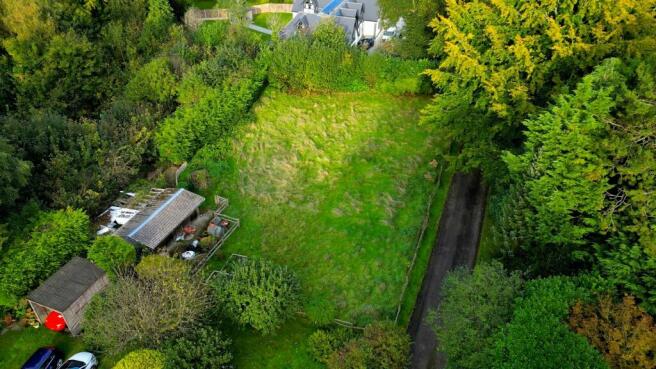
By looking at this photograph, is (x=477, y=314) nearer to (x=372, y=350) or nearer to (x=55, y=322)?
(x=372, y=350)

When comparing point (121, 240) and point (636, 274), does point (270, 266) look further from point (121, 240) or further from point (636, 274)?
point (636, 274)

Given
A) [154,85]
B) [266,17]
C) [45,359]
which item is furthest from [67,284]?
[266,17]

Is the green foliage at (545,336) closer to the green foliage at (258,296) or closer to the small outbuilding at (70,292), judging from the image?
the green foliage at (258,296)

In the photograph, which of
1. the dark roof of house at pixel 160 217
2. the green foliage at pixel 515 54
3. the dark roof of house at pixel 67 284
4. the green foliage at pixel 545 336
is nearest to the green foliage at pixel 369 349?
the green foliage at pixel 545 336

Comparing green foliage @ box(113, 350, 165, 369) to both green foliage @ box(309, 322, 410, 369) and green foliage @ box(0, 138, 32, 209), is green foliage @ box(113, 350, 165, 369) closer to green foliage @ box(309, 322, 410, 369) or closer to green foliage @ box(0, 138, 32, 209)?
green foliage @ box(309, 322, 410, 369)

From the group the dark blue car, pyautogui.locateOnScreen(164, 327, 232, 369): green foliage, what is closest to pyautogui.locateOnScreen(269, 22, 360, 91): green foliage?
pyautogui.locateOnScreen(164, 327, 232, 369): green foliage

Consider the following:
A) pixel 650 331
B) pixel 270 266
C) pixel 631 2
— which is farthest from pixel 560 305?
pixel 631 2

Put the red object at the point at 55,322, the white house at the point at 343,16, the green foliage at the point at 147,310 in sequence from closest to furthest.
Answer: the green foliage at the point at 147,310 < the red object at the point at 55,322 < the white house at the point at 343,16
